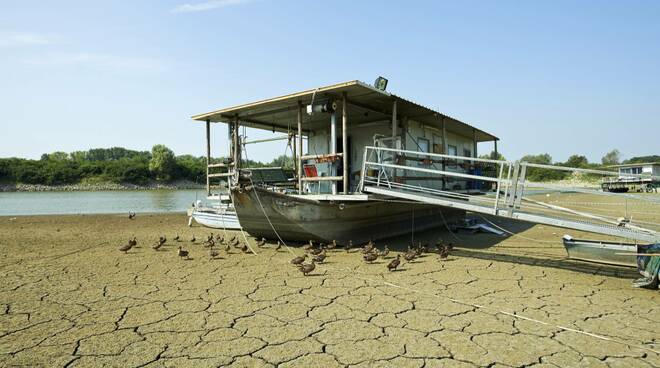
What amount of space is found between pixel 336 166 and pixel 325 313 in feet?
15.3

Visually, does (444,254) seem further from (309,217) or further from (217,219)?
(217,219)

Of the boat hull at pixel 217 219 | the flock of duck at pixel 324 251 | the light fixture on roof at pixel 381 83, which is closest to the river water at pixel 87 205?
the boat hull at pixel 217 219

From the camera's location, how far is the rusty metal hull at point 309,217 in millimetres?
9047

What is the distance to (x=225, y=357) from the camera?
11.8 ft

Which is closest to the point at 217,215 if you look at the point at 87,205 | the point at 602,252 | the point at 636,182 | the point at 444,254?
the point at 444,254

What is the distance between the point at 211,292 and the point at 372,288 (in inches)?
96.0

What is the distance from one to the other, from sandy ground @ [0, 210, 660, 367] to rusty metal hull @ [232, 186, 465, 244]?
131 centimetres

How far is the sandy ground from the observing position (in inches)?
142

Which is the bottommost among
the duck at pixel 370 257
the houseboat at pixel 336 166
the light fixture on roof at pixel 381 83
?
the duck at pixel 370 257

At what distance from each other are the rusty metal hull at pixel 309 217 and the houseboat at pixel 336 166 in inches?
1.0

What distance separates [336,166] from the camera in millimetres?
9016

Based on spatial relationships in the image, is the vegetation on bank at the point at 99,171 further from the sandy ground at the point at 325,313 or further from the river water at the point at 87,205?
the sandy ground at the point at 325,313

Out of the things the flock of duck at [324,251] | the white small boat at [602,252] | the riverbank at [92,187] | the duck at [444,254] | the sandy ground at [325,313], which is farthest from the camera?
the riverbank at [92,187]

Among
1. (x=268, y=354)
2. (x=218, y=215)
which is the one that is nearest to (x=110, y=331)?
(x=268, y=354)
